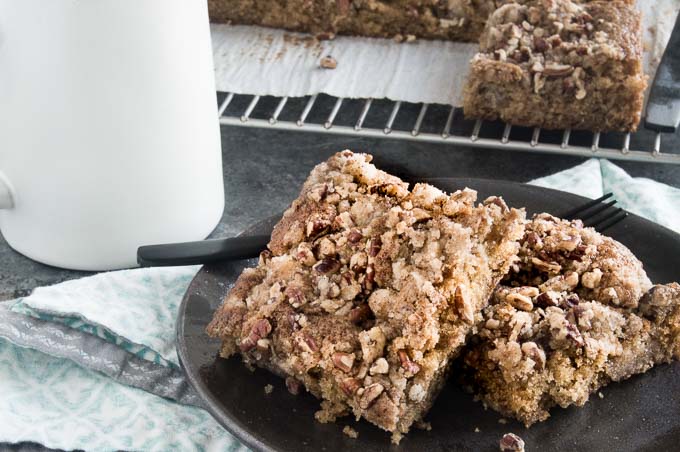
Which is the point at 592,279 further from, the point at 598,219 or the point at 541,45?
the point at 541,45

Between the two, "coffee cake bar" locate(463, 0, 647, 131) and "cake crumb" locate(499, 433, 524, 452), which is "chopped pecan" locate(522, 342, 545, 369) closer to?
"cake crumb" locate(499, 433, 524, 452)

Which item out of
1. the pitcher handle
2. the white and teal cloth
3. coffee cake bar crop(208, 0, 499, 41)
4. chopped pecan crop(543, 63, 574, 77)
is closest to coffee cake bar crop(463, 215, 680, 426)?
the white and teal cloth

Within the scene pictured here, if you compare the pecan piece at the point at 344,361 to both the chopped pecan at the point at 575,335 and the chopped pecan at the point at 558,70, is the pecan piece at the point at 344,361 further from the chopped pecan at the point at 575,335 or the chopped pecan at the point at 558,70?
the chopped pecan at the point at 558,70

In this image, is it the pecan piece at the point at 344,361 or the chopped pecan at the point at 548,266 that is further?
the chopped pecan at the point at 548,266

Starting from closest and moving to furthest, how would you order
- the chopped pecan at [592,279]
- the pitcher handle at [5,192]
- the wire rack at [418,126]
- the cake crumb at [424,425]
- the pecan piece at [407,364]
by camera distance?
the pecan piece at [407,364] → the cake crumb at [424,425] → the chopped pecan at [592,279] → the pitcher handle at [5,192] → the wire rack at [418,126]

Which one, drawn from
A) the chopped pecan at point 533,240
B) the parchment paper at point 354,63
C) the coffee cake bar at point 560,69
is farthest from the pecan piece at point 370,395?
the parchment paper at point 354,63

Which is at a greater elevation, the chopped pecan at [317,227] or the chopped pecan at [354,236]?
the chopped pecan at [354,236]
